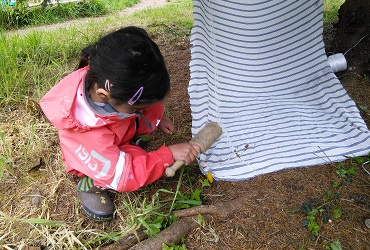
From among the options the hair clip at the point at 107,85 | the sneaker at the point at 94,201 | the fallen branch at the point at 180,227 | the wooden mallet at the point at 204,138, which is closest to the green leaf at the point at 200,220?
the fallen branch at the point at 180,227

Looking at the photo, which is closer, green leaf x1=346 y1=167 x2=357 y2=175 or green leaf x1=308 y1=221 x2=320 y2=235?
green leaf x1=308 y1=221 x2=320 y2=235

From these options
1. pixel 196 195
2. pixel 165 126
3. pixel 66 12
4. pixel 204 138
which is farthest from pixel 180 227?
pixel 66 12

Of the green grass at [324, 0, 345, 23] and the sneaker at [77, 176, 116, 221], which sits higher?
the green grass at [324, 0, 345, 23]

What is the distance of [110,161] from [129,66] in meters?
0.47

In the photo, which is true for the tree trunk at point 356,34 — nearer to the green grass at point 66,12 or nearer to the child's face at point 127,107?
the child's face at point 127,107

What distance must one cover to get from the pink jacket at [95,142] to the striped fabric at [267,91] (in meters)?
0.38

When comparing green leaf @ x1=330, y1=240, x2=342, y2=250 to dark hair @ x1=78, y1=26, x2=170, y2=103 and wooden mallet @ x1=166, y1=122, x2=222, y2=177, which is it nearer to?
wooden mallet @ x1=166, y1=122, x2=222, y2=177

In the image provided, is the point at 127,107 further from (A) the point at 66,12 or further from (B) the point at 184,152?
(A) the point at 66,12

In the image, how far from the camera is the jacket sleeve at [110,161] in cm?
158

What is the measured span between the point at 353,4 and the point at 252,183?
176 cm

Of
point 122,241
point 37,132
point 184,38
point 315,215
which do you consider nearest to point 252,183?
point 315,215

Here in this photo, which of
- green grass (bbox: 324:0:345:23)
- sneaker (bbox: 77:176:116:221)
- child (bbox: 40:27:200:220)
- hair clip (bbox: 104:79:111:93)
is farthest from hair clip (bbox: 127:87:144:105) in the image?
green grass (bbox: 324:0:345:23)

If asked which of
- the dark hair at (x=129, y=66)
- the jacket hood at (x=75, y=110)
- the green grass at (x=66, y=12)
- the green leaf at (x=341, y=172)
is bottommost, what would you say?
the green grass at (x=66, y=12)

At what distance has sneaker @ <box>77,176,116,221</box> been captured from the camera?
5.56ft
